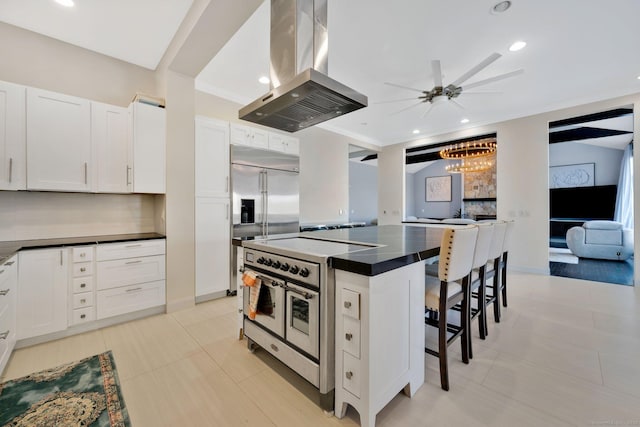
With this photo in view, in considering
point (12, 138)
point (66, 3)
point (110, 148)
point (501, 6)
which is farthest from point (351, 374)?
point (66, 3)

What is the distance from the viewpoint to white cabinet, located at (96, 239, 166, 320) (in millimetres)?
2486

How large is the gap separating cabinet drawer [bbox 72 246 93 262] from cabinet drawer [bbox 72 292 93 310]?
32 centimetres

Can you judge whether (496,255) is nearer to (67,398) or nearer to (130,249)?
(67,398)

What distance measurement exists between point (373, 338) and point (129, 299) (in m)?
2.61

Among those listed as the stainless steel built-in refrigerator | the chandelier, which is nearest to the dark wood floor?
the chandelier

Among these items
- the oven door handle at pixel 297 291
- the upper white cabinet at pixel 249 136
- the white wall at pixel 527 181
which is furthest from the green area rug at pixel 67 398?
the white wall at pixel 527 181

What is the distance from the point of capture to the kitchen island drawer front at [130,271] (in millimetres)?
2494

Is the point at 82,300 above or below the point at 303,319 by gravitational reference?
below

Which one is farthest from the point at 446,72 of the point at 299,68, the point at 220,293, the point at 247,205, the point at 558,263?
the point at 558,263

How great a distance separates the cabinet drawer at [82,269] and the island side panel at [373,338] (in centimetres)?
249

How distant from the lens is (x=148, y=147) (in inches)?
109

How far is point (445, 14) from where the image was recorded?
89.8 inches

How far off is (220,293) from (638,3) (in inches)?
198

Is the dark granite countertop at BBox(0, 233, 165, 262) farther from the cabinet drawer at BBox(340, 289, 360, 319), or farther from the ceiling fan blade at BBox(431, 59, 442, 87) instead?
the ceiling fan blade at BBox(431, 59, 442, 87)
